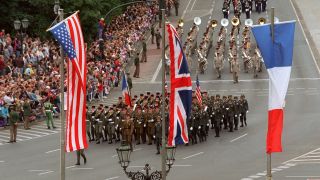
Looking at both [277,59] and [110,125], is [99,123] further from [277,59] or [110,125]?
[277,59]

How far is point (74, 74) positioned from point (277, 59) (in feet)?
18.1

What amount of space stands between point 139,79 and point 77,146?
41120 mm

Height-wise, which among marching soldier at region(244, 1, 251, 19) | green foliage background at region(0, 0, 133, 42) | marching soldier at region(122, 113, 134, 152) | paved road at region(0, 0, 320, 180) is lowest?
paved road at region(0, 0, 320, 180)

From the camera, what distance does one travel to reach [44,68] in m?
59.8

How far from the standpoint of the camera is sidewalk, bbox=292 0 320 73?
80.8 meters

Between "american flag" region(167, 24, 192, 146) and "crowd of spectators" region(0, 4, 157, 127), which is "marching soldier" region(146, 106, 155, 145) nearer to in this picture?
"crowd of spectators" region(0, 4, 157, 127)

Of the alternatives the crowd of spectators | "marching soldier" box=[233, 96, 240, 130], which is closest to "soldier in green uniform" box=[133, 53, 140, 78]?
the crowd of spectators

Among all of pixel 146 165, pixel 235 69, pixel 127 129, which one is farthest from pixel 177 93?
pixel 235 69

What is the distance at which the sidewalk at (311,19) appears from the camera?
265 feet

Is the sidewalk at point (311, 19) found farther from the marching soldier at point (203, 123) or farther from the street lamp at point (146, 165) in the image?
the street lamp at point (146, 165)

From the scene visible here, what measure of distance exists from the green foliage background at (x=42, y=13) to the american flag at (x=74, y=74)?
45172mm

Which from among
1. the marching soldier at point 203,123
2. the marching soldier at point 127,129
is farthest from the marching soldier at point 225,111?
the marching soldier at point 127,129

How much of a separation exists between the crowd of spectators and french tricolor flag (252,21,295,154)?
82.3 ft

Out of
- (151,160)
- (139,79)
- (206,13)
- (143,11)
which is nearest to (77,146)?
(151,160)
